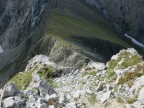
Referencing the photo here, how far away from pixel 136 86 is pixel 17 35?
89.8 meters

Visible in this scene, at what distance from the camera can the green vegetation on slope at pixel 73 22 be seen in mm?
86000

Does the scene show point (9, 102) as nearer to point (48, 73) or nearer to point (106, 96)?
point (106, 96)

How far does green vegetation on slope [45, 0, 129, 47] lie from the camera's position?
8600cm

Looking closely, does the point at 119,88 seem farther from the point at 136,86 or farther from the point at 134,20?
the point at 134,20

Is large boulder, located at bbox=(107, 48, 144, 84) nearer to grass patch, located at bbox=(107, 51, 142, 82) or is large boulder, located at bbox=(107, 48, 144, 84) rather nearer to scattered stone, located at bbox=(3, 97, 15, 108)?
grass patch, located at bbox=(107, 51, 142, 82)

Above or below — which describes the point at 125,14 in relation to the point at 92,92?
above

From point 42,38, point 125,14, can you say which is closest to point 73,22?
point 42,38

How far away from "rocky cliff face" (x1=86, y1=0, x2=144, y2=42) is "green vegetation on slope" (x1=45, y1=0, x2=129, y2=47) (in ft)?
52.4

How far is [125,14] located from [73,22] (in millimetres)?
62228

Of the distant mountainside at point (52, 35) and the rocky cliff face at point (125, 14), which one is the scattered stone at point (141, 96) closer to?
the distant mountainside at point (52, 35)

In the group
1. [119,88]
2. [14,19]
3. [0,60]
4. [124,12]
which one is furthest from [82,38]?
[124,12]

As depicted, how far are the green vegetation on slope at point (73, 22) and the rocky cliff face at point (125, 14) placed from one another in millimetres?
15974

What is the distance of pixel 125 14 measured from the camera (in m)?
161

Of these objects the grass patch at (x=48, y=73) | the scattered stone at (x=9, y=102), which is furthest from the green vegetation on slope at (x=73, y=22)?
the scattered stone at (x=9, y=102)
